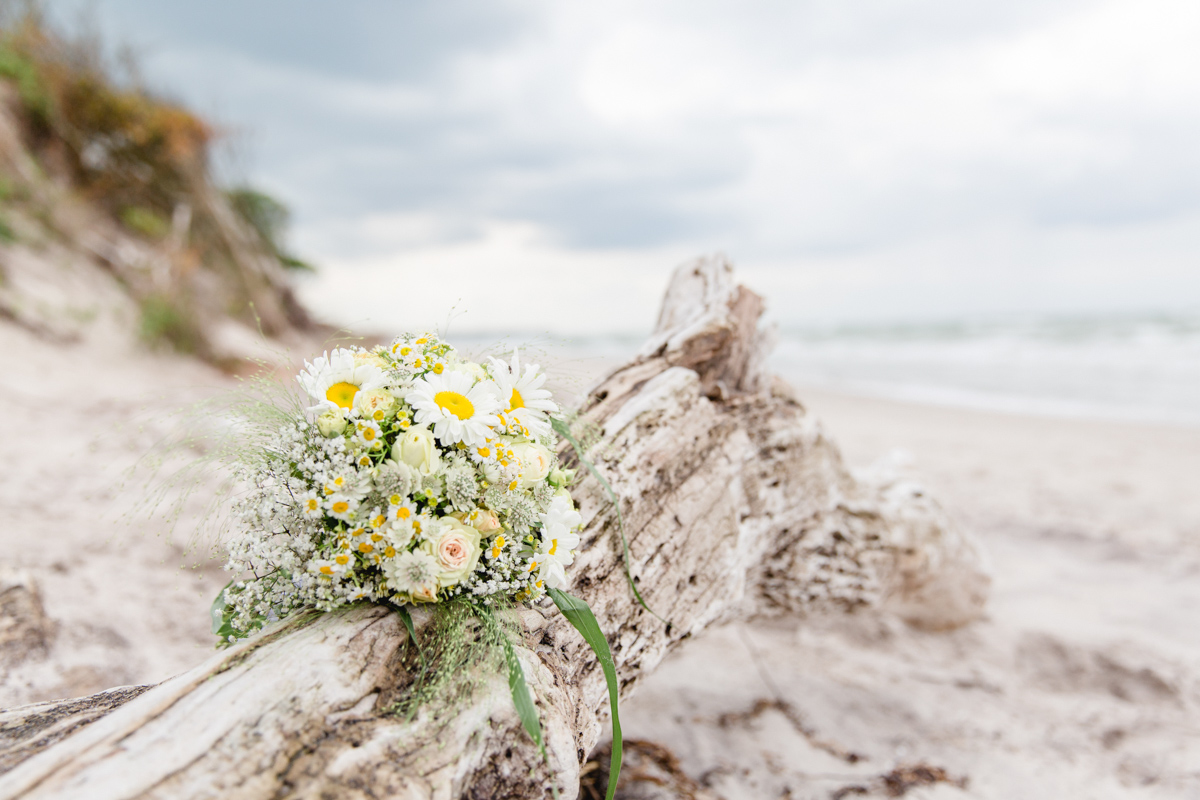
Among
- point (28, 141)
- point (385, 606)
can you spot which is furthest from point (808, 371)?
point (385, 606)

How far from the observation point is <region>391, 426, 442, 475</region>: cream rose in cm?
155

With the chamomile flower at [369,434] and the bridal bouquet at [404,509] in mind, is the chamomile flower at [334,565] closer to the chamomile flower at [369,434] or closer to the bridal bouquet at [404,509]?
the bridal bouquet at [404,509]

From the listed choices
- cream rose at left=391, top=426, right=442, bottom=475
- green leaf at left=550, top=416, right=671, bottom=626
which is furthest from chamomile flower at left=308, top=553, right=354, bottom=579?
green leaf at left=550, top=416, right=671, bottom=626

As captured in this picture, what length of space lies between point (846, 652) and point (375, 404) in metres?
3.51

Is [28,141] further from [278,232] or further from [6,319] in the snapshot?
[278,232]

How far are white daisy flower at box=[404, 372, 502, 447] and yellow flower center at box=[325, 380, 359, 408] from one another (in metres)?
0.15

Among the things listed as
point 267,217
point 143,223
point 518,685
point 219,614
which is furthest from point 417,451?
point 267,217

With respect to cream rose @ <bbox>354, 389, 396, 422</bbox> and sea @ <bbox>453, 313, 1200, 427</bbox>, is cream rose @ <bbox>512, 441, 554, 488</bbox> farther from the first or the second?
sea @ <bbox>453, 313, 1200, 427</bbox>

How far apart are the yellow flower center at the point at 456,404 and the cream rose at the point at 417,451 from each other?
0.09 metres

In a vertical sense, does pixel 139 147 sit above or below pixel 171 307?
above

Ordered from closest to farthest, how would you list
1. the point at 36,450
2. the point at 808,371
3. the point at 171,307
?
the point at 36,450, the point at 171,307, the point at 808,371

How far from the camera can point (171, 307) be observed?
788cm

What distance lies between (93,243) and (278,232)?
7.25 m

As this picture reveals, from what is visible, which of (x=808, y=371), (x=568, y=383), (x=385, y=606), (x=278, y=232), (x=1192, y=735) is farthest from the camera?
(x=808, y=371)
